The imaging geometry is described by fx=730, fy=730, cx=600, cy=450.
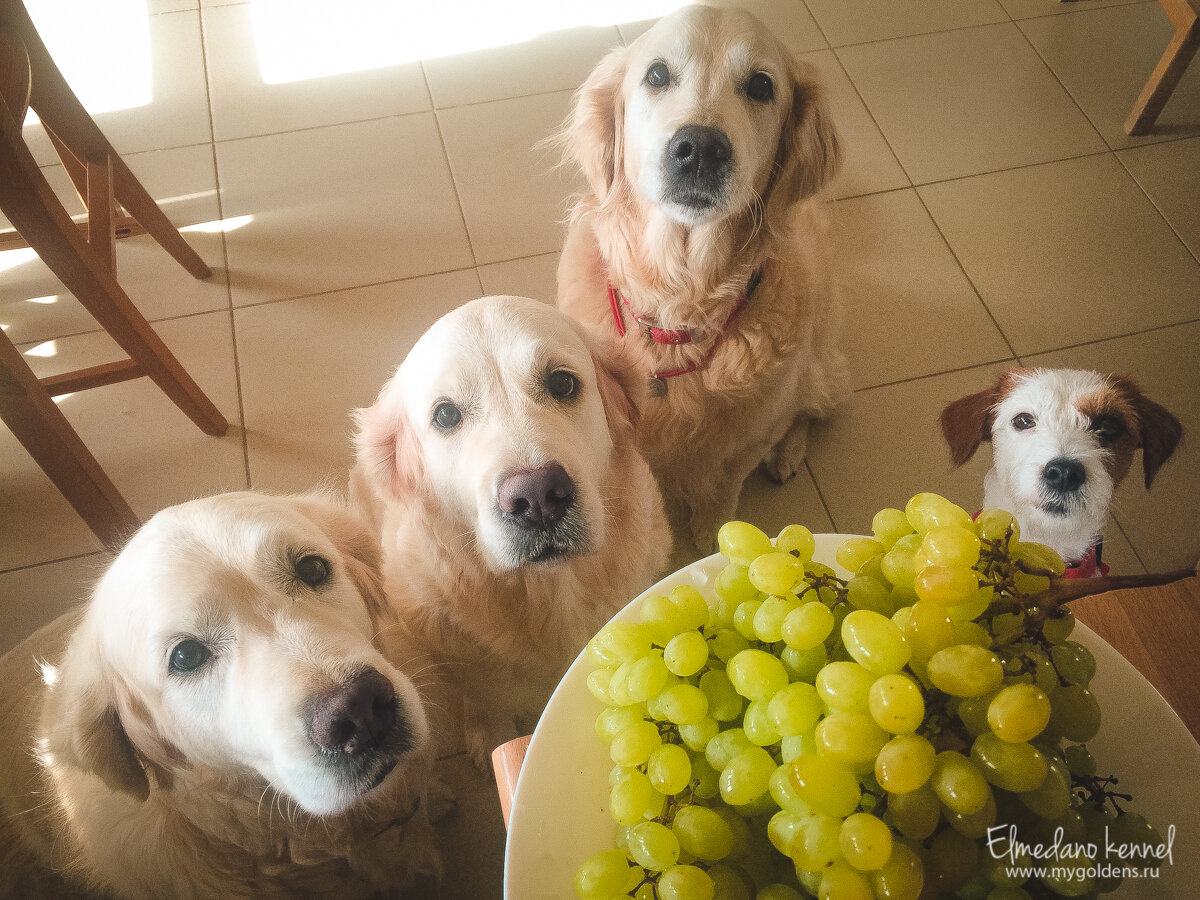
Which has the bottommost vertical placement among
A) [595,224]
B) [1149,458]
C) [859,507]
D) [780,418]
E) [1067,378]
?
[859,507]

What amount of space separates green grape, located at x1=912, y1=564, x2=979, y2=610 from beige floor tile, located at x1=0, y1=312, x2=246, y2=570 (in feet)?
5.96

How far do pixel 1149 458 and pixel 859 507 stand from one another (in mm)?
659

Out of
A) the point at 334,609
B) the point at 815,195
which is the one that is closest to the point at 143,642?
the point at 334,609

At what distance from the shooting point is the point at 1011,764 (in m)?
0.46

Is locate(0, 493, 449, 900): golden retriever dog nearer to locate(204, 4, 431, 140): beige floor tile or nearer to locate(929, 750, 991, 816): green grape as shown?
locate(929, 750, 991, 816): green grape

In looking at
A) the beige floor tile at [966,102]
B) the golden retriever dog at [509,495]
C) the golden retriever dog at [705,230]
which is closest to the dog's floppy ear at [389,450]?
the golden retriever dog at [509,495]

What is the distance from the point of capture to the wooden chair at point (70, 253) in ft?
4.31

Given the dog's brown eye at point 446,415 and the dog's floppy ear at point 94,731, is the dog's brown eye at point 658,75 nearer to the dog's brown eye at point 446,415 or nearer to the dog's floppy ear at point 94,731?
the dog's brown eye at point 446,415

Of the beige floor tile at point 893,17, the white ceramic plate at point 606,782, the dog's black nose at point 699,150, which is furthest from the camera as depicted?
the beige floor tile at point 893,17

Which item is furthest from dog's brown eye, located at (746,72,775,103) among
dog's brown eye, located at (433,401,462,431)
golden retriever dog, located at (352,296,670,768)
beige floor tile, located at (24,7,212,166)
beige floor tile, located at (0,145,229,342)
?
beige floor tile, located at (24,7,212,166)

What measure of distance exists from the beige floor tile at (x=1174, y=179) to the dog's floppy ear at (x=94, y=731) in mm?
2857

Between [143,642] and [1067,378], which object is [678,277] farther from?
[143,642]

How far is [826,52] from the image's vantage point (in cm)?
261

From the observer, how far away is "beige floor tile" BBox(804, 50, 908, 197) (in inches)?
93.0
